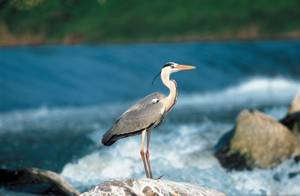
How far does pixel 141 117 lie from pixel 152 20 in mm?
53834

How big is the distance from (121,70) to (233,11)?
2548 centimetres

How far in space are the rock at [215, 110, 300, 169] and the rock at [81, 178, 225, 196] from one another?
7.44m

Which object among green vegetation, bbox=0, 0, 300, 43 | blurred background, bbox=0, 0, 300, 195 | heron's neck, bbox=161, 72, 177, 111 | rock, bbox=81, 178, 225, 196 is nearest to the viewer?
rock, bbox=81, 178, 225, 196

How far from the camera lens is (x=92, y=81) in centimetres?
4503

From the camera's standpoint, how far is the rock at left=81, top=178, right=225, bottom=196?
512 inches

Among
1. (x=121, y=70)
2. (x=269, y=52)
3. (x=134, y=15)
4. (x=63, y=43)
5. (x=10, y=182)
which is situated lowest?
(x=10, y=182)

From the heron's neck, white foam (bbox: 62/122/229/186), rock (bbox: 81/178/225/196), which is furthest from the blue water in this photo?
rock (bbox: 81/178/225/196)

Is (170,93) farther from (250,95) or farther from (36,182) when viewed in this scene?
(250,95)

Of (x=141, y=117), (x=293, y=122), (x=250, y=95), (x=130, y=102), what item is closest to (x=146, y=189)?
(x=141, y=117)

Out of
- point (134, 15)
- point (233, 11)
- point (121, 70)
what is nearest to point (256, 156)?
point (121, 70)

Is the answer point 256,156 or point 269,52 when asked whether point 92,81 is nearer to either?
point 269,52

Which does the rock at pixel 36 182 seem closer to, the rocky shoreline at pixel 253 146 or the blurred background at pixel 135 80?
the rocky shoreline at pixel 253 146

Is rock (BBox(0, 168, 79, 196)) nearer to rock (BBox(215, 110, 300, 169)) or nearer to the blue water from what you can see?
the blue water

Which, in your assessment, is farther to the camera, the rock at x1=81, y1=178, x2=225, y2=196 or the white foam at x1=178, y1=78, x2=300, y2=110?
the white foam at x1=178, y1=78, x2=300, y2=110
